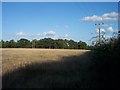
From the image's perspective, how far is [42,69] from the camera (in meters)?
14.9

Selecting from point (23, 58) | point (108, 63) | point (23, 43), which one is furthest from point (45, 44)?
point (108, 63)

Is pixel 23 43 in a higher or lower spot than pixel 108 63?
higher

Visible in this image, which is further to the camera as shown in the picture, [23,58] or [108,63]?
[23,58]

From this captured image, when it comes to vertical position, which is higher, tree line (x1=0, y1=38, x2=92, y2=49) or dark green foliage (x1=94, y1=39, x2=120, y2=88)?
tree line (x1=0, y1=38, x2=92, y2=49)

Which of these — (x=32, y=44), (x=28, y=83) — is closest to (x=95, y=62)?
(x=28, y=83)

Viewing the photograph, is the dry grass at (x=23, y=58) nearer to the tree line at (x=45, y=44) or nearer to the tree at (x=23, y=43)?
the tree line at (x=45, y=44)

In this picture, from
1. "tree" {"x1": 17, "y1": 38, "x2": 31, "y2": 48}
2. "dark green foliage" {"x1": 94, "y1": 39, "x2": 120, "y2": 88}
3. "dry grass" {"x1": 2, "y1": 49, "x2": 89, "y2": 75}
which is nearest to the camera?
"dark green foliage" {"x1": 94, "y1": 39, "x2": 120, "y2": 88}

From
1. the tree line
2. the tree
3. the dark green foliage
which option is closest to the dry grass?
the dark green foliage

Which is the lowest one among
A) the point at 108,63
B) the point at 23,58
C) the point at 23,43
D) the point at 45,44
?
the point at 23,58

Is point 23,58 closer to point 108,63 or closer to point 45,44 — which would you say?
point 108,63

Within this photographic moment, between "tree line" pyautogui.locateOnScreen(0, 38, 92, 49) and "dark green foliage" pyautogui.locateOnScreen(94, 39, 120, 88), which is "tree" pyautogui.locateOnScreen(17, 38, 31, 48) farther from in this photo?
"dark green foliage" pyautogui.locateOnScreen(94, 39, 120, 88)

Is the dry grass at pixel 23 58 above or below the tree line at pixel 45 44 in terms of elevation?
below

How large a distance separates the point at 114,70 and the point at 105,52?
63.7 inches

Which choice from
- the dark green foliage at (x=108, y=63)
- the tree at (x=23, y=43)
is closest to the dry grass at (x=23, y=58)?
the dark green foliage at (x=108, y=63)
